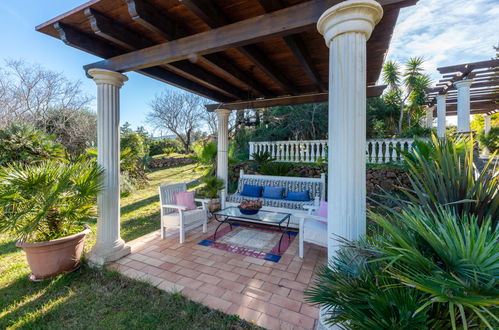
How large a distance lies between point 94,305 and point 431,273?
114 inches

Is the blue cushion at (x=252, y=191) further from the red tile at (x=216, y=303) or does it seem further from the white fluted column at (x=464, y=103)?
the white fluted column at (x=464, y=103)

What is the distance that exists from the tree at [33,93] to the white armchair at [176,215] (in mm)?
10859

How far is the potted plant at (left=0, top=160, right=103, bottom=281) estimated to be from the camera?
95.8 inches

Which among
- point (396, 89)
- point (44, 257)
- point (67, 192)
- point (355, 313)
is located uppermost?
point (396, 89)

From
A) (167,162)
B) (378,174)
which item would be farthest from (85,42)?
(167,162)

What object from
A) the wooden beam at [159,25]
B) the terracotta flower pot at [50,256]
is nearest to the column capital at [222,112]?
the wooden beam at [159,25]

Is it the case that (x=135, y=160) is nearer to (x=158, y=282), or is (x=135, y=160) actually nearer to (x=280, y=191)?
(x=280, y=191)

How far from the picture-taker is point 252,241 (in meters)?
3.78

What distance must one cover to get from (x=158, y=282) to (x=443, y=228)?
2.79 meters

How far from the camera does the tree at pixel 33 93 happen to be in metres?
10.1

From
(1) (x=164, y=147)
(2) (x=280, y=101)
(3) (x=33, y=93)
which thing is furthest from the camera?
(1) (x=164, y=147)

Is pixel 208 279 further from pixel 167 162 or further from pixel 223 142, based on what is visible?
pixel 167 162

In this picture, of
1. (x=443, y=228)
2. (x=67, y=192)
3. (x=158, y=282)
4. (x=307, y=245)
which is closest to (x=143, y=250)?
(x=158, y=282)

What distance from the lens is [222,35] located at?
2354 millimetres
